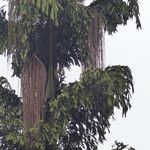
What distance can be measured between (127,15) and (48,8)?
2.52 m

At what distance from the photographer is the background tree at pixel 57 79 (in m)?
11.6

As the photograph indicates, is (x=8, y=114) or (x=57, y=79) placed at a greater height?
(x=57, y=79)

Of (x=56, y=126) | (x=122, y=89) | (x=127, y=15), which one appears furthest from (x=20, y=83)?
(x=127, y=15)

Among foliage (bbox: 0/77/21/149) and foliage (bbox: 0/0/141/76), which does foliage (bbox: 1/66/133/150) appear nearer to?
foliage (bbox: 0/77/21/149)

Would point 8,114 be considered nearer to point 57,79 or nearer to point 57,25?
point 57,79

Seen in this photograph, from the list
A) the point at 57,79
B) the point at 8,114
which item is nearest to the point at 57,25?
the point at 57,79

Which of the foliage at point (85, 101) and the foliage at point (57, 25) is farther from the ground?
the foliage at point (57, 25)

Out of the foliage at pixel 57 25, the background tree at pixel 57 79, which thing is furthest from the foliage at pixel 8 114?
the foliage at pixel 57 25

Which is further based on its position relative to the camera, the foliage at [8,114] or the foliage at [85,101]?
the foliage at [8,114]

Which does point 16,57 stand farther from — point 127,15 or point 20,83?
point 127,15

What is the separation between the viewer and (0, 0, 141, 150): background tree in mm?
11578

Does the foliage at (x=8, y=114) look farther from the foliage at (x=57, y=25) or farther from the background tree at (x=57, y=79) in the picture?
the foliage at (x=57, y=25)

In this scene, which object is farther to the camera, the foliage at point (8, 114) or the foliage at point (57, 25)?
the foliage at point (8, 114)

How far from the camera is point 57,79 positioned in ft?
43.7
